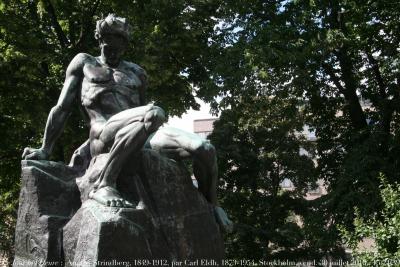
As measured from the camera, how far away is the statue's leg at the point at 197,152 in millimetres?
4723

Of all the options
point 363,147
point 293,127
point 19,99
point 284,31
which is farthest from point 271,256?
point 19,99

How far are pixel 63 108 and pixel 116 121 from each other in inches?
32.2

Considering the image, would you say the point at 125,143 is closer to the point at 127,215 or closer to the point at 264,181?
the point at 127,215

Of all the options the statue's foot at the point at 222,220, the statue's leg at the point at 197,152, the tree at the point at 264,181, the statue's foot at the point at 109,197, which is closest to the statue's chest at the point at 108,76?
the statue's leg at the point at 197,152

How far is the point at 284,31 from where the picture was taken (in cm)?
1303

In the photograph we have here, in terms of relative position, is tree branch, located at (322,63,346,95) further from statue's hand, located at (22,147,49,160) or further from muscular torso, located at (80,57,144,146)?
statue's hand, located at (22,147,49,160)

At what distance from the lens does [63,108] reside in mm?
5211

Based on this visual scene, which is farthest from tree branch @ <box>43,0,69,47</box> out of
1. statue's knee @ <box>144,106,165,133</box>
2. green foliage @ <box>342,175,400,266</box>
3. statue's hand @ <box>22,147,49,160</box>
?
statue's knee @ <box>144,106,165,133</box>

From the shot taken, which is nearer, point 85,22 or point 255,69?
point 255,69

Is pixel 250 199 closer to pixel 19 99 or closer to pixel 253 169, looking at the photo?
pixel 253 169

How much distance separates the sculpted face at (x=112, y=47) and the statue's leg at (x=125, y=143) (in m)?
0.98

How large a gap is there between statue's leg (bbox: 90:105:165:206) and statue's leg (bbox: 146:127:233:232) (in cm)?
39

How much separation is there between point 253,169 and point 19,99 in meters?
8.72

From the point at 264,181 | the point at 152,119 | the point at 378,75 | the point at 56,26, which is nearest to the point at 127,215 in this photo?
the point at 152,119
